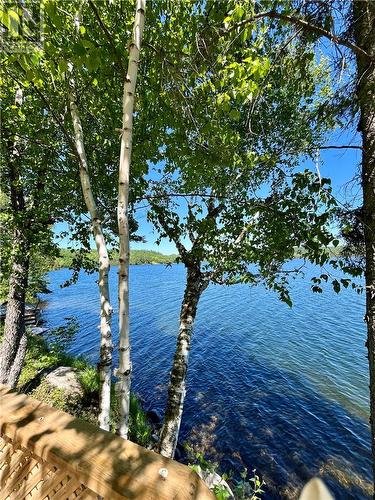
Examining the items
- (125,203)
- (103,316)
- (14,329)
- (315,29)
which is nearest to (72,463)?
(125,203)

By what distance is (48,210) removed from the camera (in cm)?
731

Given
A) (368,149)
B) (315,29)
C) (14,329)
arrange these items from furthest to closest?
(14,329) → (368,149) → (315,29)

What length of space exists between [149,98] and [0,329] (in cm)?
1927

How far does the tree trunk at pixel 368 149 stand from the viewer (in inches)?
144

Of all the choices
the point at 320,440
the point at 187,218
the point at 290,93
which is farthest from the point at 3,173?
the point at 320,440

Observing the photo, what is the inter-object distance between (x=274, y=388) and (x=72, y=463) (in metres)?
15.8

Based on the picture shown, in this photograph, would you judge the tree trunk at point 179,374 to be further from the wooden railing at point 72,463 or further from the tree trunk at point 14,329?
the wooden railing at point 72,463

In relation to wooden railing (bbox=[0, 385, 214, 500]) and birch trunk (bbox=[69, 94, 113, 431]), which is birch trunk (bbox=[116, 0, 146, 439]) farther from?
→ wooden railing (bbox=[0, 385, 214, 500])

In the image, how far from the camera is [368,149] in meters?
3.80

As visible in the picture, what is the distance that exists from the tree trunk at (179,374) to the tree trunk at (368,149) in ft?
14.7

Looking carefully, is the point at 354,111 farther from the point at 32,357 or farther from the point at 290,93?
the point at 32,357

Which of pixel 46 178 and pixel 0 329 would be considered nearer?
pixel 46 178

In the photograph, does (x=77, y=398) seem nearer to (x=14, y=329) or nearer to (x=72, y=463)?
(x=14, y=329)

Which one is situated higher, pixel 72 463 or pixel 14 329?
pixel 72 463
